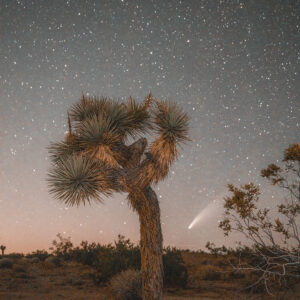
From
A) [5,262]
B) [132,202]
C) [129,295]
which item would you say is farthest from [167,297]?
[5,262]

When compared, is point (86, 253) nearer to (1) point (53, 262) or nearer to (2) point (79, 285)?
(1) point (53, 262)

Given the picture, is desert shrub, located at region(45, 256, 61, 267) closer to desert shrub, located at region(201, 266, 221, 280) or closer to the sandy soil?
the sandy soil

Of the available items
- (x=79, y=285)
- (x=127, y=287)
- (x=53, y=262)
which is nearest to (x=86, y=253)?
(x=53, y=262)

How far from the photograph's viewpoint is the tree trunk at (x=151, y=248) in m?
8.61

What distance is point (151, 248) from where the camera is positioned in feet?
28.4

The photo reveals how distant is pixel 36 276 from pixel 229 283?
305 inches

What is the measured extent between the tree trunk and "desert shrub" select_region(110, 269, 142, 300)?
104 centimetres

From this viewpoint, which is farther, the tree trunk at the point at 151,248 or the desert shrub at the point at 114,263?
the desert shrub at the point at 114,263

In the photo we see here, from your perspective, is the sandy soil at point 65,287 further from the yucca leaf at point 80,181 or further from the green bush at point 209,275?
the yucca leaf at point 80,181

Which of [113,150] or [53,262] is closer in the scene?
[113,150]

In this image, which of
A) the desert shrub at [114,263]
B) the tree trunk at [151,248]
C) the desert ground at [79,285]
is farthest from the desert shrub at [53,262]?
the tree trunk at [151,248]

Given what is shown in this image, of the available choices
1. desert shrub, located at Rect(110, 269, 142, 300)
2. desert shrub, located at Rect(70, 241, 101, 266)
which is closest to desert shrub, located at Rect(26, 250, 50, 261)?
desert shrub, located at Rect(70, 241, 101, 266)

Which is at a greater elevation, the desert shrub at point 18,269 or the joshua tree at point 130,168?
the joshua tree at point 130,168

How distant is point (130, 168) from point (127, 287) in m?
3.44
